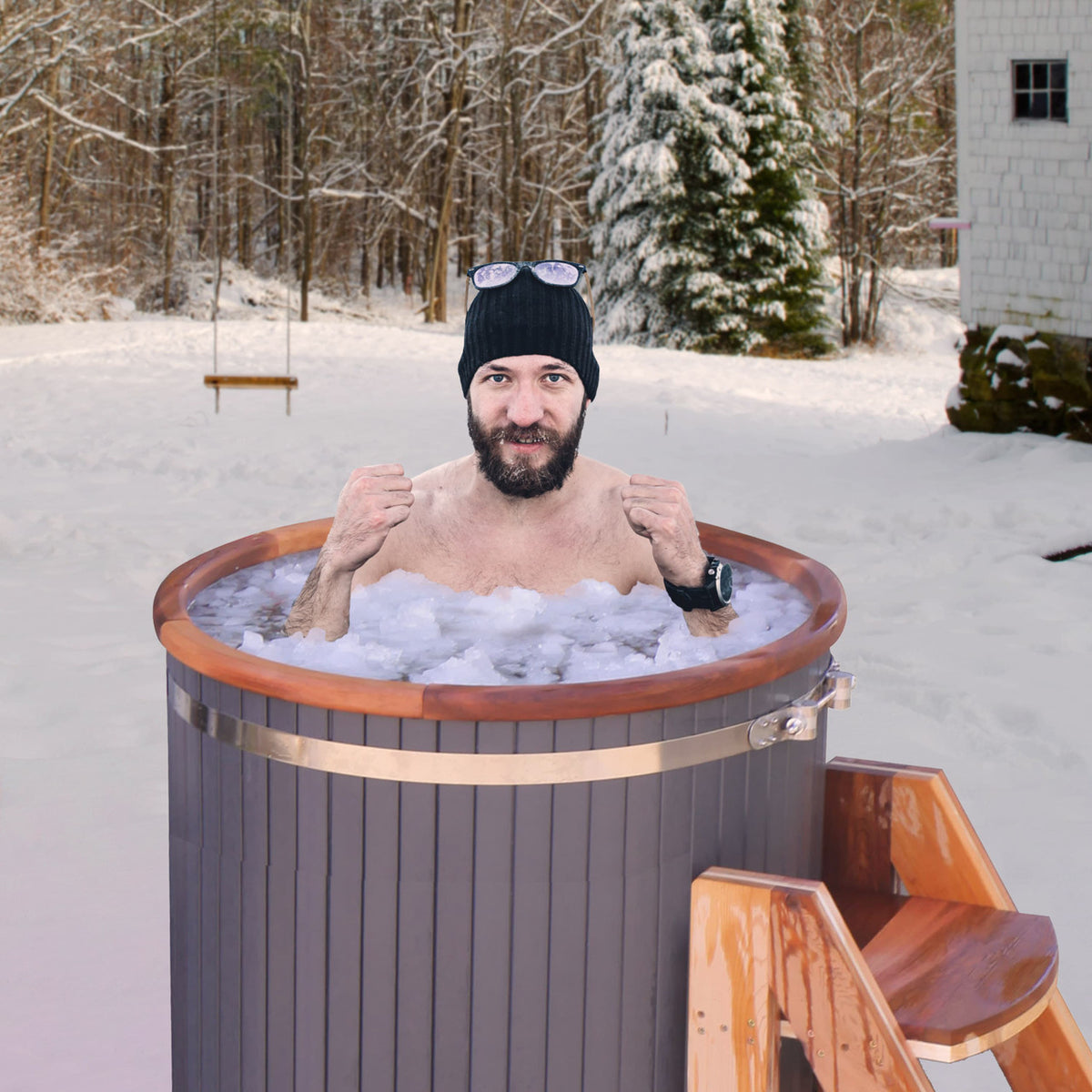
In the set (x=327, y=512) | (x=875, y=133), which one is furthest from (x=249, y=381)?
(x=875, y=133)

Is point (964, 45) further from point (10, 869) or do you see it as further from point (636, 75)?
point (636, 75)

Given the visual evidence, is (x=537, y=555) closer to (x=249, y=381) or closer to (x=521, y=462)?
(x=521, y=462)

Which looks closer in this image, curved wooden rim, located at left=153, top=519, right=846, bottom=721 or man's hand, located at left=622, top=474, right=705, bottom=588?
curved wooden rim, located at left=153, top=519, right=846, bottom=721

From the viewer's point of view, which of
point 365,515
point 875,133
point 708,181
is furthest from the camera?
point 875,133

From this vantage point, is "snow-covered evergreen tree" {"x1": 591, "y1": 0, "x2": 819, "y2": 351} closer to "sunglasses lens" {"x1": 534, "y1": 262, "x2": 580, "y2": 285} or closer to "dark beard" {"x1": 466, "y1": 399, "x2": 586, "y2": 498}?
"sunglasses lens" {"x1": 534, "y1": 262, "x2": 580, "y2": 285}

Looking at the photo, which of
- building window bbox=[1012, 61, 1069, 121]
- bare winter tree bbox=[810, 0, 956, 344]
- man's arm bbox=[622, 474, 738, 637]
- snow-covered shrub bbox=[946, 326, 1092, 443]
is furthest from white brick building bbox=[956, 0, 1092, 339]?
bare winter tree bbox=[810, 0, 956, 344]

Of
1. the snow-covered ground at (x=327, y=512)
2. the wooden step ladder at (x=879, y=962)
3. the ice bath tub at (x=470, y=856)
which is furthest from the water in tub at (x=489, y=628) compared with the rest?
the snow-covered ground at (x=327, y=512)

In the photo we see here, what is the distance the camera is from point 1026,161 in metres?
9.53

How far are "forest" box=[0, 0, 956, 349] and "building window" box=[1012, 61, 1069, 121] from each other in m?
10.2

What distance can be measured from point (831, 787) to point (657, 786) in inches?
32.0

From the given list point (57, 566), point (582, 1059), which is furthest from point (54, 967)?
point (57, 566)

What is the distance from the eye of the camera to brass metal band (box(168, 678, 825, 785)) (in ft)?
6.44

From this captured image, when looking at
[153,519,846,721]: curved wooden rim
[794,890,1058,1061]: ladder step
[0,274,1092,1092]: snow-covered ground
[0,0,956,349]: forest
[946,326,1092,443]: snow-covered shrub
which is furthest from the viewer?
[0,0,956,349]: forest

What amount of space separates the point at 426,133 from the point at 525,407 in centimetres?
2393
